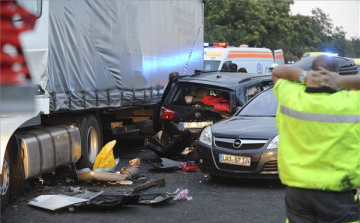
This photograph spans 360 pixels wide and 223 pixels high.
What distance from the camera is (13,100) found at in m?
1.67

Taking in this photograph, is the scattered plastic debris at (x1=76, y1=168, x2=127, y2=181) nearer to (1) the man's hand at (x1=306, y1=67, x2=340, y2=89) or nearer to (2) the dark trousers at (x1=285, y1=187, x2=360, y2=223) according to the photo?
(2) the dark trousers at (x1=285, y1=187, x2=360, y2=223)

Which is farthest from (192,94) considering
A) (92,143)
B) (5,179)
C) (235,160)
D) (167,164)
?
(5,179)

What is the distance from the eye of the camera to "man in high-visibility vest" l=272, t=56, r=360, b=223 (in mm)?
3670

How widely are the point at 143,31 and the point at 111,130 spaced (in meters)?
1.99

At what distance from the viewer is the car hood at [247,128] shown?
9359mm

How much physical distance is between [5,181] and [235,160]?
10.5 feet

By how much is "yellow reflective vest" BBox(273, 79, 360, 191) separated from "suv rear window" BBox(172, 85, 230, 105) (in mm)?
8108

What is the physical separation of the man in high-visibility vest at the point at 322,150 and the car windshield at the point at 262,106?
6.51 m

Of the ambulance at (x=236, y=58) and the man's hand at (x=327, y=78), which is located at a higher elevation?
the man's hand at (x=327, y=78)

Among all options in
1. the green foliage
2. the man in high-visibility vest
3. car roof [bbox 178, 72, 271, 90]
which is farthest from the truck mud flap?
the green foliage

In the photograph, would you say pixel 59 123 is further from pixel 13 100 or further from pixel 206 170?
pixel 13 100

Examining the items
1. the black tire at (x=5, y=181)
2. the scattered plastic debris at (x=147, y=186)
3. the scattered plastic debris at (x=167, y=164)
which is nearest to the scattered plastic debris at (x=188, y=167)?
the scattered plastic debris at (x=167, y=164)

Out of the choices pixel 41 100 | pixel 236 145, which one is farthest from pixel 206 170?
pixel 41 100

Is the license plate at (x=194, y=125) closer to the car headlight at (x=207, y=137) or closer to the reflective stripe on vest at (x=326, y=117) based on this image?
the car headlight at (x=207, y=137)
